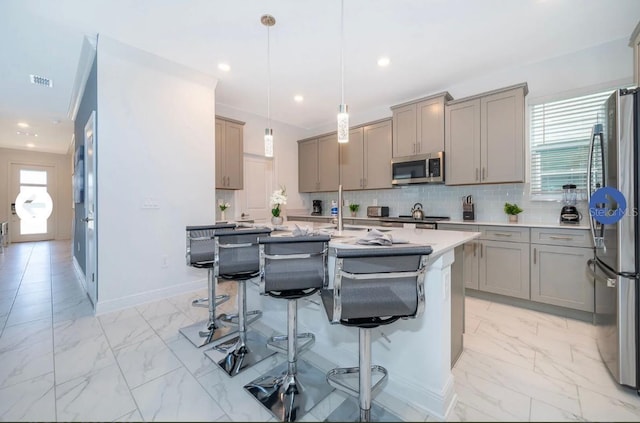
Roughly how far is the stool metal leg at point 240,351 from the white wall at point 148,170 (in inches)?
62.7

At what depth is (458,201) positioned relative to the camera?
406 cm

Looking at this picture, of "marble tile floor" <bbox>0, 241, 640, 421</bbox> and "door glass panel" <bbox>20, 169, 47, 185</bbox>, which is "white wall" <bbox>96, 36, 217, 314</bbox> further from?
"door glass panel" <bbox>20, 169, 47, 185</bbox>

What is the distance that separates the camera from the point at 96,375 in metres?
1.89

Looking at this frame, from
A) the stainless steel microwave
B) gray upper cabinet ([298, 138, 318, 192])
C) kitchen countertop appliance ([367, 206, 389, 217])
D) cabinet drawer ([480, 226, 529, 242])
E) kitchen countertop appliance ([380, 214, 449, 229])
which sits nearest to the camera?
cabinet drawer ([480, 226, 529, 242])

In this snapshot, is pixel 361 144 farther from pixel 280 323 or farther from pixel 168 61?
pixel 280 323

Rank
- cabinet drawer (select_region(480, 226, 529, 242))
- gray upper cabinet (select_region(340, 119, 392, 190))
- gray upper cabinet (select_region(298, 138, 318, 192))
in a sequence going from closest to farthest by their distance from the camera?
cabinet drawer (select_region(480, 226, 529, 242)), gray upper cabinet (select_region(340, 119, 392, 190)), gray upper cabinet (select_region(298, 138, 318, 192))

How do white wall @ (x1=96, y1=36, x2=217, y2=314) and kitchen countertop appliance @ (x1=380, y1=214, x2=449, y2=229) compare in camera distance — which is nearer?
white wall @ (x1=96, y1=36, x2=217, y2=314)

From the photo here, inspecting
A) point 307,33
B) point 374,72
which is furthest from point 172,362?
point 374,72

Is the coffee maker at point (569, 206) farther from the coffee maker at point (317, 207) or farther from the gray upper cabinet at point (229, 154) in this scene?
the gray upper cabinet at point (229, 154)

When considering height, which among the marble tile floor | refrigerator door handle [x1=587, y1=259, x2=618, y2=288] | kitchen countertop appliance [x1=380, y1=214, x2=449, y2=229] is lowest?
the marble tile floor

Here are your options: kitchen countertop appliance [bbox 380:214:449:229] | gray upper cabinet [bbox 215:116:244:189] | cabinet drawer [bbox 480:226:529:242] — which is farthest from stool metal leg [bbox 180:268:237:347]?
cabinet drawer [bbox 480:226:529:242]

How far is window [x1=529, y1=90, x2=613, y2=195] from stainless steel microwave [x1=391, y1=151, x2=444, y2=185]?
3.57ft

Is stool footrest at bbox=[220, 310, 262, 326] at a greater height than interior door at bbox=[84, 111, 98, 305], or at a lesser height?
lesser

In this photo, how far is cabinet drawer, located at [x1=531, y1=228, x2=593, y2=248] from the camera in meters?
2.72
